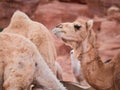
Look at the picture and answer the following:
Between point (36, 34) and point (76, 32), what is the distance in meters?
0.43

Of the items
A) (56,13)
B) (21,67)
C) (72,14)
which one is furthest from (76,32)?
(72,14)

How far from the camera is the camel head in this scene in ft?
12.7

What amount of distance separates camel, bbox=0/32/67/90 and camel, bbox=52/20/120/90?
21.9 inches

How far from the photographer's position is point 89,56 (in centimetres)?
389

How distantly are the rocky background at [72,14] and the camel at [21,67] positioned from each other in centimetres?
560

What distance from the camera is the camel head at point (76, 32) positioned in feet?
12.7

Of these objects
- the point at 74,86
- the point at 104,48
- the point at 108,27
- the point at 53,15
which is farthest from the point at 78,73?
the point at 53,15

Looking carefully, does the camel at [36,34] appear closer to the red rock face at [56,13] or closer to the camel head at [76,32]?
the camel head at [76,32]

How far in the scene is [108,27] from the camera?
37.3ft

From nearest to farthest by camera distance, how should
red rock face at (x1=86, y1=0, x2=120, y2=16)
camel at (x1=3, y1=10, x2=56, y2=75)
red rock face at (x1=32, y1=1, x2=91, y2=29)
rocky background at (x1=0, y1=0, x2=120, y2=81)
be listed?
camel at (x1=3, y1=10, x2=56, y2=75) < rocky background at (x1=0, y1=0, x2=120, y2=81) < red rock face at (x1=32, y1=1, x2=91, y2=29) < red rock face at (x1=86, y1=0, x2=120, y2=16)

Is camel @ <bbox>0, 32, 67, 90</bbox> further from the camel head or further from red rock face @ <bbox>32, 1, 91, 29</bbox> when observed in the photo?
red rock face @ <bbox>32, 1, 91, 29</bbox>

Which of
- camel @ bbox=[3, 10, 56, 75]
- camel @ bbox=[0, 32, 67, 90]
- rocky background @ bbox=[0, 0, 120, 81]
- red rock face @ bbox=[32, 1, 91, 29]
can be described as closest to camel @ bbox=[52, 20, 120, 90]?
camel @ bbox=[3, 10, 56, 75]

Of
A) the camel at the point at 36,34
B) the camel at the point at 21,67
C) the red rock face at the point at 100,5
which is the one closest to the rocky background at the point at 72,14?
the red rock face at the point at 100,5

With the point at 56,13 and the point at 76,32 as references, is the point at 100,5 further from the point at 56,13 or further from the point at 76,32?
the point at 76,32
